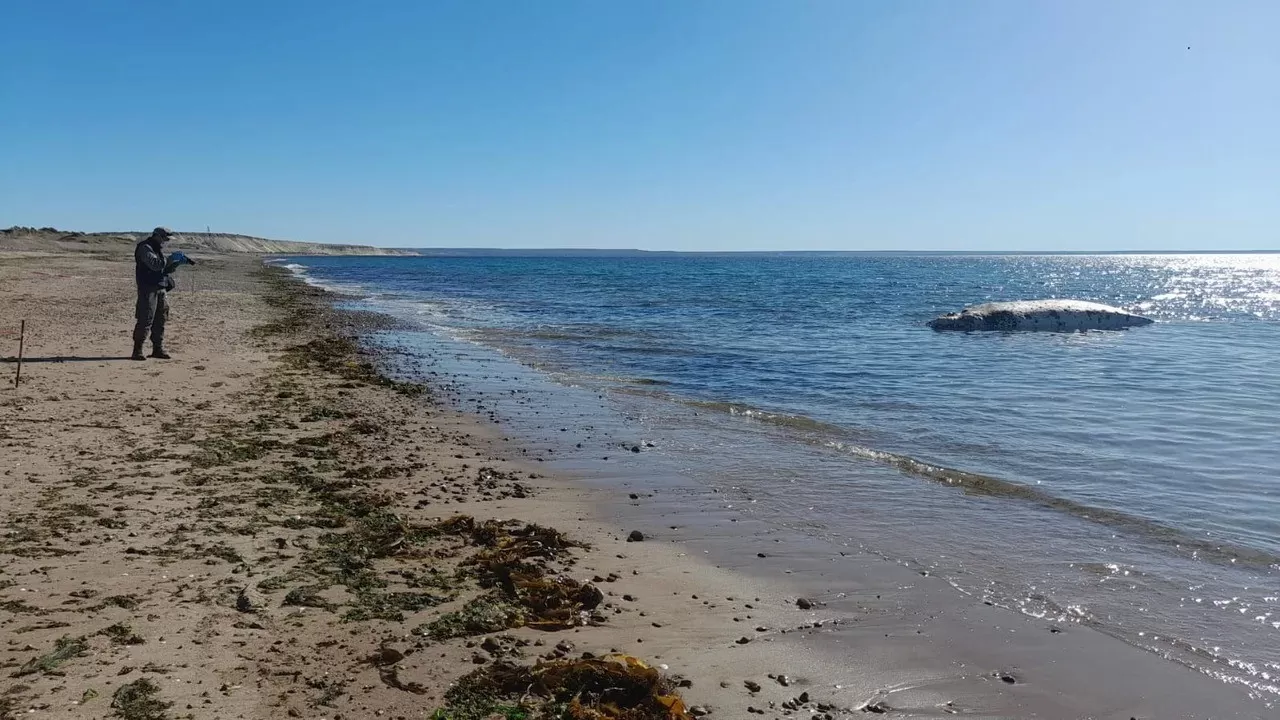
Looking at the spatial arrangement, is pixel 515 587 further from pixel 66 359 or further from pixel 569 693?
pixel 66 359

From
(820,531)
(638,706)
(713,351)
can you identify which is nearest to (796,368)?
(713,351)

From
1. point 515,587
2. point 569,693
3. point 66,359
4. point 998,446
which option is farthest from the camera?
point 66,359

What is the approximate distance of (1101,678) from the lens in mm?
4363

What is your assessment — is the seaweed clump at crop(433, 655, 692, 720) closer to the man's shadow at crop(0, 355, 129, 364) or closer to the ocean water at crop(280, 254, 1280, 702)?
the ocean water at crop(280, 254, 1280, 702)

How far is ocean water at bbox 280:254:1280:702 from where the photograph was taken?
5633mm

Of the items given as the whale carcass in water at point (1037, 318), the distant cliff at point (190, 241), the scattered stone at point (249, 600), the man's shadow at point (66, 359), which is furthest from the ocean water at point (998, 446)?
the distant cliff at point (190, 241)

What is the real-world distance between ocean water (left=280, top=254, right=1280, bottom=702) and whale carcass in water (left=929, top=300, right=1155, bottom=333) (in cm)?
234

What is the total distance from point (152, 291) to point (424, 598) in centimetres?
1146

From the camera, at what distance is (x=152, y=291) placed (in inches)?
533

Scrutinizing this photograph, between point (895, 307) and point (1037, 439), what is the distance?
95.7 ft

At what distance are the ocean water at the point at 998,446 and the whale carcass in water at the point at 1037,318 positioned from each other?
234 cm

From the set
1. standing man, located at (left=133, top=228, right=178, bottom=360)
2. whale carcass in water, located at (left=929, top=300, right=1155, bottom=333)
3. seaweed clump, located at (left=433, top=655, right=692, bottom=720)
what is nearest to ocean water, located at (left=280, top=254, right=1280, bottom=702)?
whale carcass in water, located at (left=929, top=300, right=1155, bottom=333)

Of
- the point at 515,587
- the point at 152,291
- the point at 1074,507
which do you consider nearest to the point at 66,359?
the point at 152,291

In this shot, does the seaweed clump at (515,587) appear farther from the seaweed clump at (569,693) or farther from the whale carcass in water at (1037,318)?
the whale carcass in water at (1037,318)
